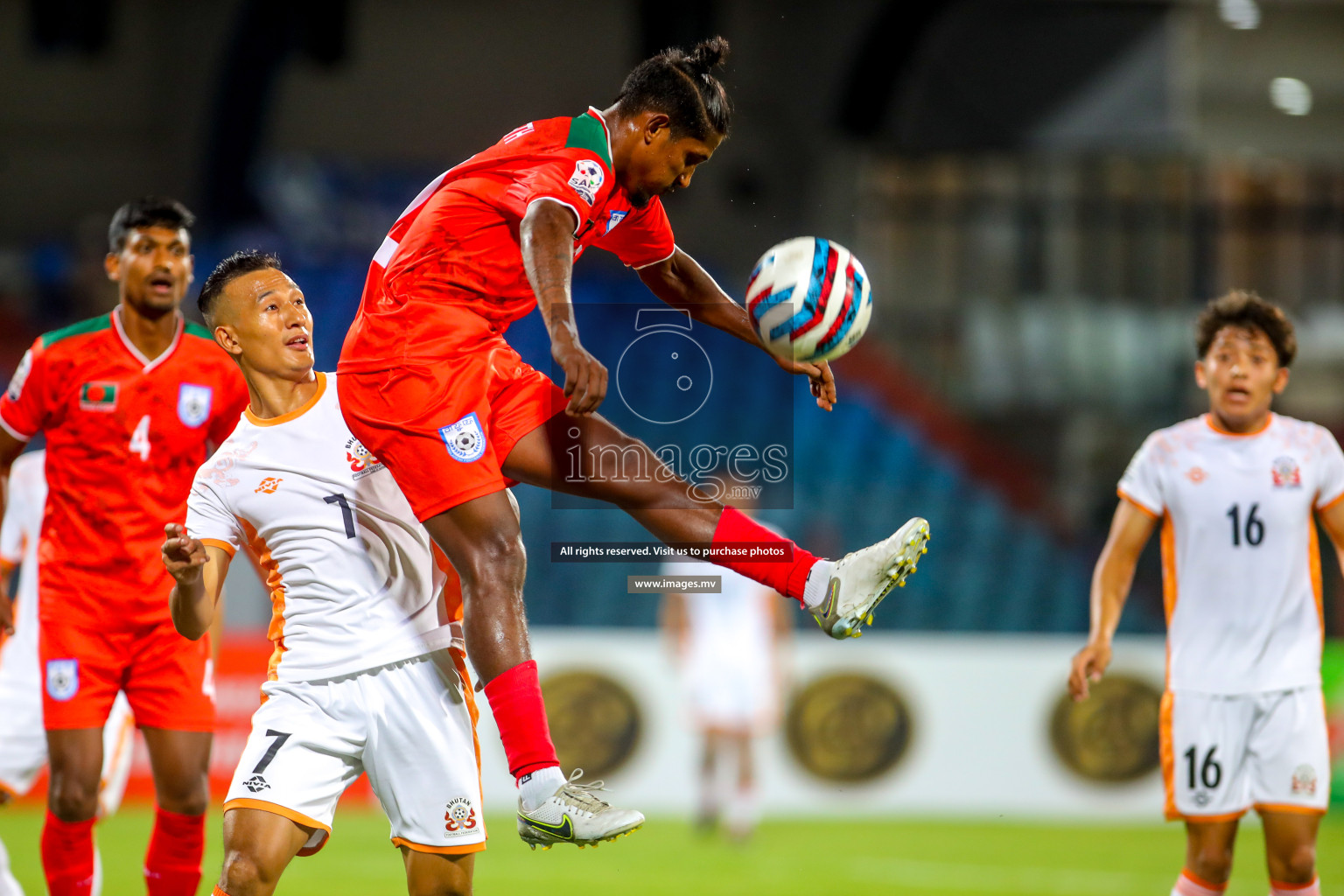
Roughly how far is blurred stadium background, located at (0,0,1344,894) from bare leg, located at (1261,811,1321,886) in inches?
111

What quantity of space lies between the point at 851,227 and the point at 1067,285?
5.16 meters

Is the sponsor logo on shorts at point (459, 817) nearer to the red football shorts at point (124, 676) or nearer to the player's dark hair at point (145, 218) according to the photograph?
the red football shorts at point (124, 676)

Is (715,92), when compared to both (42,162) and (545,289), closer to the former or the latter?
(545,289)

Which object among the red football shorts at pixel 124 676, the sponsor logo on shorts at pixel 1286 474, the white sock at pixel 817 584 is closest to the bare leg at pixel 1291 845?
the sponsor logo on shorts at pixel 1286 474

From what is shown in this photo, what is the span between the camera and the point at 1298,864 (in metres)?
4.72

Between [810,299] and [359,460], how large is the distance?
133 centimetres

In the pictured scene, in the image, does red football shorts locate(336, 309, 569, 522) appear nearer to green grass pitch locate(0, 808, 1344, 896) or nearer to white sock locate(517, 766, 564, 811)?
white sock locate(517, 766, 564, 811)

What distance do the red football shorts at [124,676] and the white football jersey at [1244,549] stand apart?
332cm

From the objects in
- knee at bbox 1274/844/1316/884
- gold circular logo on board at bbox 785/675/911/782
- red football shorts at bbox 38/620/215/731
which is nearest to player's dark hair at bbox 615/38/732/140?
red football shorts at bbox 38/620/215/731

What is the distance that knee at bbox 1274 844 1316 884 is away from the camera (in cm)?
472

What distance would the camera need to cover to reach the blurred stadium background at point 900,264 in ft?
32.5

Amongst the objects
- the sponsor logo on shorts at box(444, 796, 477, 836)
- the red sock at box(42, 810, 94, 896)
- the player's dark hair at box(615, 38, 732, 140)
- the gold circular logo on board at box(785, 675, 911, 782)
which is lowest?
the gold circular logo on board at box(785, 675, 911, 782)

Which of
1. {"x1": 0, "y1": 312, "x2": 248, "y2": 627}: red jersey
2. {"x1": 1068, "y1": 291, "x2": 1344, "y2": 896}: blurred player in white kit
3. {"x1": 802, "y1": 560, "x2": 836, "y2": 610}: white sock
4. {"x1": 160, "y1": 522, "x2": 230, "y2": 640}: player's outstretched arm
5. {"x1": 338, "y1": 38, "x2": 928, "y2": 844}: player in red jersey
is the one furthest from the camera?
{"x1": 1068, "y1": 291, "x2": 1344, "y2": 896}: blurred player in white kit

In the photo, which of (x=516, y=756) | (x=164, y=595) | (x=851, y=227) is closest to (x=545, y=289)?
(x=516, y=756)
